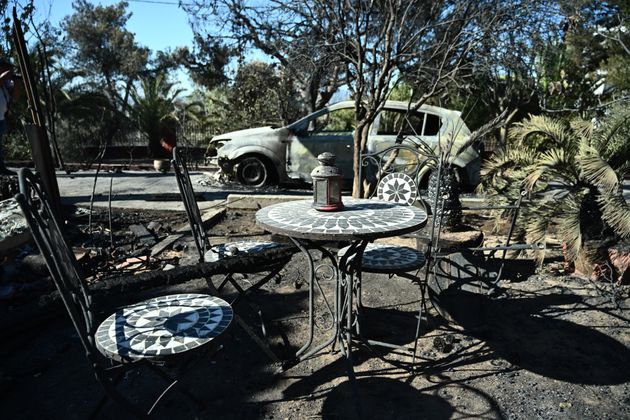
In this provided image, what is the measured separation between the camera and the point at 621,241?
386 cm

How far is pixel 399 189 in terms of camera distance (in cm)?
369

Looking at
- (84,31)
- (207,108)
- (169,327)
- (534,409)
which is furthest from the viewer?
(84,31)

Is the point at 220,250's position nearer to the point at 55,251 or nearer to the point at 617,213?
the point at 55,251

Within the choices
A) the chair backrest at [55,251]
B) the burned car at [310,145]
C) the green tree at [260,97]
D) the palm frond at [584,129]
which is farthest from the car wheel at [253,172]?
the chair backrest at [55,251]

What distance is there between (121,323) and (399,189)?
2.45m

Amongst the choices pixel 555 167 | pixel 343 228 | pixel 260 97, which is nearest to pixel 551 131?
pixel 555 167

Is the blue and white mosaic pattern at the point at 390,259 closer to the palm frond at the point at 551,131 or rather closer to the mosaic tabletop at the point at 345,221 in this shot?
the mosaic tabletop at the point at 345,221

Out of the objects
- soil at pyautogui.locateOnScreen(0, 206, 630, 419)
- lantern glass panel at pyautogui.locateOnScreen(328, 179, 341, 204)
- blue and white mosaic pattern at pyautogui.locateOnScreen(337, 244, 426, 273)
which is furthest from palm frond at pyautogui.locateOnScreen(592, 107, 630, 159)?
lantern glass panel at pyautogui.locateOnScreen(328, 179, 341, 204)

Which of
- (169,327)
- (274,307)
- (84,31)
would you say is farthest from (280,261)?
(84,31)

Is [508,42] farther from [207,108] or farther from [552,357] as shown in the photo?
[207,108]

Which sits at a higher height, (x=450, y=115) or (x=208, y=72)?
(x=208, y=72)

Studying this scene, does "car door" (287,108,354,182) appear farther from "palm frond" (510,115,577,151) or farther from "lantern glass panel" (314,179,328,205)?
"lantern glass panel" (314,179,328,205)

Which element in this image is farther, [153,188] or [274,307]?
[153,188]

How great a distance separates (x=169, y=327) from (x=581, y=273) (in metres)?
3.71
